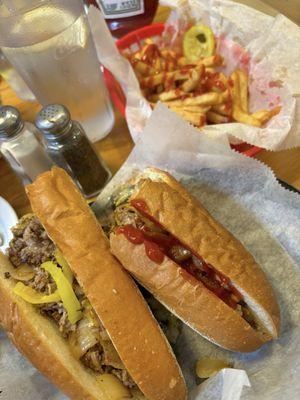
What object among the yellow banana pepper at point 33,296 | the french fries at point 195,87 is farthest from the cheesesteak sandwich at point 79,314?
the french fries at point 195,87

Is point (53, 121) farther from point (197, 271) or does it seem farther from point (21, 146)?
point (197, 271)

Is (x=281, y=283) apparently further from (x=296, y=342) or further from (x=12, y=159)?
(x=12, y=159)

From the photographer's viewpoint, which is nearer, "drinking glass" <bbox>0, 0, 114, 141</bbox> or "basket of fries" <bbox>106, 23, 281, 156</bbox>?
"drinking glass" <bbox>0, 0, 114, 141</bbox>

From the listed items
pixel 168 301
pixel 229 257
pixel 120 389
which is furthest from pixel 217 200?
pixel 120 389

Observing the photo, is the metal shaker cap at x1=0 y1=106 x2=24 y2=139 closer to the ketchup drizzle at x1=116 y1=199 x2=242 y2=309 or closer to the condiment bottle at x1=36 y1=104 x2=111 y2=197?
the condiment bottle at x1=36 y1=104 x2=111 y2=197

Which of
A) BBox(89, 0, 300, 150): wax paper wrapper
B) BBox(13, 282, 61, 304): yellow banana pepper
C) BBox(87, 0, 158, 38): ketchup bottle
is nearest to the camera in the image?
BBox(13, 282, 61, 304): yellow banana pepper

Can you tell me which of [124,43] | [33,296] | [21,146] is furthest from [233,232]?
[124,43]

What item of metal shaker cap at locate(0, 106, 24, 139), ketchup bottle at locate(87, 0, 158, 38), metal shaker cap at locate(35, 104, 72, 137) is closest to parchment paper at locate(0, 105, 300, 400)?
metal shaker cap at locate(35, 104, 72, 137)
